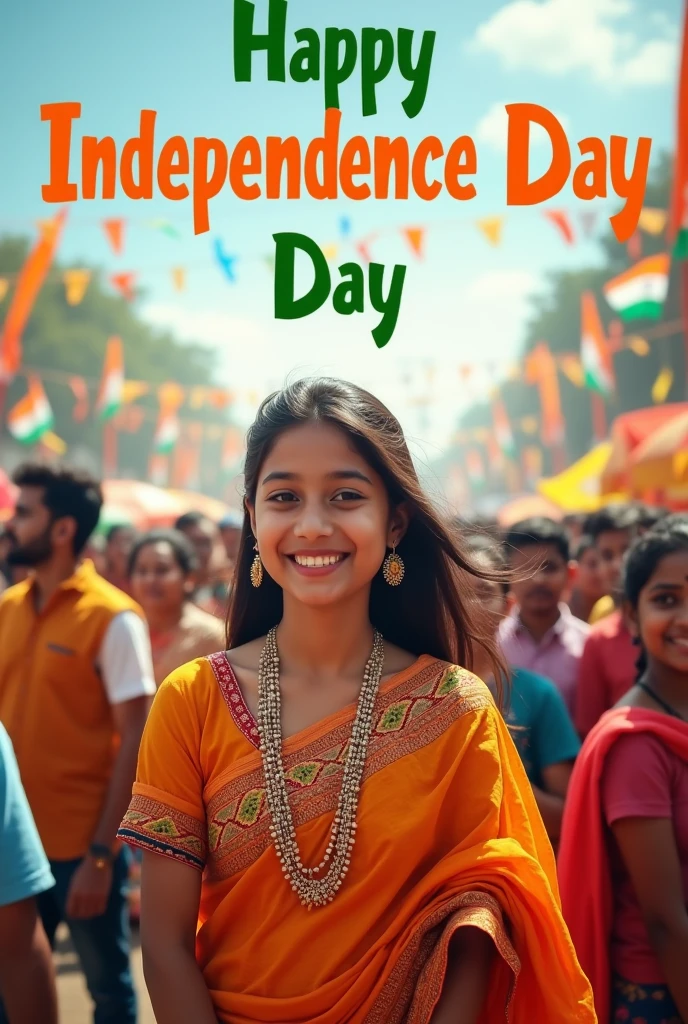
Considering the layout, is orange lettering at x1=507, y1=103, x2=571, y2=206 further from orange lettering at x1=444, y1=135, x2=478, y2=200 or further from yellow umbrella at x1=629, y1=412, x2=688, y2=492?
yellow umbrella at x1=629, y1=412, x2=688, y2=492

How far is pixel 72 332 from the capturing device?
4791 cm

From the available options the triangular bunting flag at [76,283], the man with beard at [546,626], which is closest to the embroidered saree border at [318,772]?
the man with beard at [546,626]

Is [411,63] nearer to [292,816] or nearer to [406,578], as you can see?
[406,578]

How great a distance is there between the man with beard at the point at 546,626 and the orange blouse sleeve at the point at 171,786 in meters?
2.22

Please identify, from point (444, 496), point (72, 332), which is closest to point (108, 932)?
point (444, 496)

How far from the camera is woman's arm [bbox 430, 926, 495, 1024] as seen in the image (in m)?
1.74

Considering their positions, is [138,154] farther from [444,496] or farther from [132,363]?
[132,363]

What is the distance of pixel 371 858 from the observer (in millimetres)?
1800

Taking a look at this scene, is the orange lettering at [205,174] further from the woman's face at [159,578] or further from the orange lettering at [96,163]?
the woman's face at [159,578]

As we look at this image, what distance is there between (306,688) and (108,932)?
6.28 feet

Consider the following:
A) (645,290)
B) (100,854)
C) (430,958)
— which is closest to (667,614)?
(430,958)

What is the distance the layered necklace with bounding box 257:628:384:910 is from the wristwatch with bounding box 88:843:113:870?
1.70 m

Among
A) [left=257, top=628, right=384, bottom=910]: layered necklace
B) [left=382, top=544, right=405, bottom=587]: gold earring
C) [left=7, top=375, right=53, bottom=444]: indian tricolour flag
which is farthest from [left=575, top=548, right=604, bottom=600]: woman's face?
[left=7, top=375, right=53, bottom=444]: indian tricolour flag

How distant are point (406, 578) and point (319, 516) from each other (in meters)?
0.36
